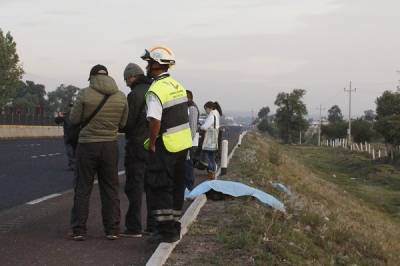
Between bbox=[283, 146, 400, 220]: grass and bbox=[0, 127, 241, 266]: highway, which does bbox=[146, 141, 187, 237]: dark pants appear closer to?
bbox=[0, 127, 241, 266]: highway

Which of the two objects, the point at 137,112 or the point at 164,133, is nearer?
the point at 164,133

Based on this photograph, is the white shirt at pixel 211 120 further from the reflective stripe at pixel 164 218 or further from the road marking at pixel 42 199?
the reflective stripe at pixel 164 218

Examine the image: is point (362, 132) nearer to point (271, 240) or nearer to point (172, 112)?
point (271, 240)

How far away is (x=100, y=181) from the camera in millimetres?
7086

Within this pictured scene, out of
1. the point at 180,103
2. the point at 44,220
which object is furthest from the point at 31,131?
the point at 180,103

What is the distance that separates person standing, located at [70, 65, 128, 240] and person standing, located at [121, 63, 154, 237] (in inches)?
9.2

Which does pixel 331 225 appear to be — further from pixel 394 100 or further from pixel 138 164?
pixel 394 100

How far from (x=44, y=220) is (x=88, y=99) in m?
2.42

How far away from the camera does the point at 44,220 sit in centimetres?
830

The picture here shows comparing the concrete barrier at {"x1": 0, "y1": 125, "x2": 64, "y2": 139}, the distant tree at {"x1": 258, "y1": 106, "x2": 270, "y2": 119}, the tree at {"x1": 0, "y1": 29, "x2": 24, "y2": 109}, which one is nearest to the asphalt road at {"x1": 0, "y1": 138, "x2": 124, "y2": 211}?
the concrete barrier at {"x1": 0, "y1": 125, "x2": 64, "y2": 139}

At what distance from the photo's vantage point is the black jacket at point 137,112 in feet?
23.6

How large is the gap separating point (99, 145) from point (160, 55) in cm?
130

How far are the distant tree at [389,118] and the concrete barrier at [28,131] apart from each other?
24935 mm

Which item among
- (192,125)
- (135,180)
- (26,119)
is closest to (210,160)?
(192,125)
